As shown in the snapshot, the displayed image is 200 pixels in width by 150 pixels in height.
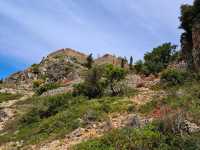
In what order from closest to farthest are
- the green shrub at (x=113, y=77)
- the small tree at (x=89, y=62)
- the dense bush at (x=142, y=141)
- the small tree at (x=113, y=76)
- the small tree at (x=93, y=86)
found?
the dense bush at (x=142, y=141)
the small tree at (x=93, y=86)
the green shrub at (x=113, y=77)
the small tree at (x=113, y=76)
the small tree at (x=89, y=62)

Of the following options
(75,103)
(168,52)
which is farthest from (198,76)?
(168,52)

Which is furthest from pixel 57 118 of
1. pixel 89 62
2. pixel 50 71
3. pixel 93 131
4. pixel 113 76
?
pixel 89 62

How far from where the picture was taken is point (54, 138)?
615 inches

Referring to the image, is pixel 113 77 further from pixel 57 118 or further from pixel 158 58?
pixel 158 58

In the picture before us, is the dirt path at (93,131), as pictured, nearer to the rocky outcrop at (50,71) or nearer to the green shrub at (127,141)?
the green shrub at (127,141)

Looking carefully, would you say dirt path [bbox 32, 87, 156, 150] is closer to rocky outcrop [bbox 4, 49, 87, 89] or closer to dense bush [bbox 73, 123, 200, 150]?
dense bush [bbox 73, 123, 200, 150]

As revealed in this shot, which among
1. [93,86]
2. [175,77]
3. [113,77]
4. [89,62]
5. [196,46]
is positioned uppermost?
[89,62]

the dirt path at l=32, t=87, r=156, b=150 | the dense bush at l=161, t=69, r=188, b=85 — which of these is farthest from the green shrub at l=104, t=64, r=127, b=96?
the dirt path at l=32, t=87, r=156, b=150

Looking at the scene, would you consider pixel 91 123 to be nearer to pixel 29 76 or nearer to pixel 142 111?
pixel 142 111

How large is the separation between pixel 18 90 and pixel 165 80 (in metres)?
32.4

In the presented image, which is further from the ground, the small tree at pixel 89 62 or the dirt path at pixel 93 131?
the small tree at pixel 89 62

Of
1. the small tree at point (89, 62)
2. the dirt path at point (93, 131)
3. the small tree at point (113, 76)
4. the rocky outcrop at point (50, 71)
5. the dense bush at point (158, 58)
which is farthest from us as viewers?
the small tree at point (89, 62)

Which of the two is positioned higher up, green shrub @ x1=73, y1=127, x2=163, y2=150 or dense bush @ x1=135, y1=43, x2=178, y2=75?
dense bush @ x1=135, y1=43, x2=178, y2=75

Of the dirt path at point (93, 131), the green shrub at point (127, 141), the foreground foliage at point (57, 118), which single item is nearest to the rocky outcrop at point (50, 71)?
the foreground foliage at point (57, 118)
